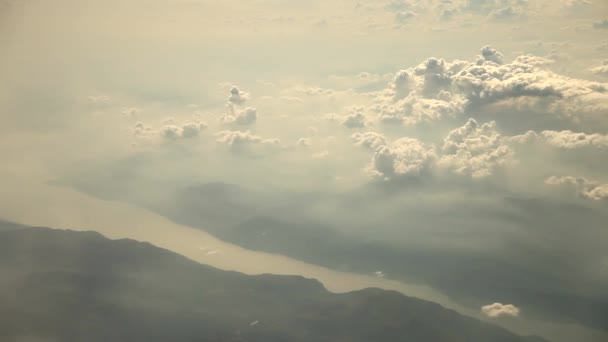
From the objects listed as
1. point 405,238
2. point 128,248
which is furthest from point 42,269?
point 405,238

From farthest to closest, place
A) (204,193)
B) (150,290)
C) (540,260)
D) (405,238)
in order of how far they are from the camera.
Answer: (204,193), (405,238), (540,260), (150,290)

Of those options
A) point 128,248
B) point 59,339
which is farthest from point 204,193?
point 59,339

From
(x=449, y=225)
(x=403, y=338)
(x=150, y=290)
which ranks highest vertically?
(x=449, y=225)

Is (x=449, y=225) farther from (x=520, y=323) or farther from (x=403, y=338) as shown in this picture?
(x=403, y=338)

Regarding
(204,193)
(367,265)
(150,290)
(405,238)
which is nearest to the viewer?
(150,290)

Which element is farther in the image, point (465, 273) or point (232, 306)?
point (465, 273)

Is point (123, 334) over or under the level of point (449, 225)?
under
